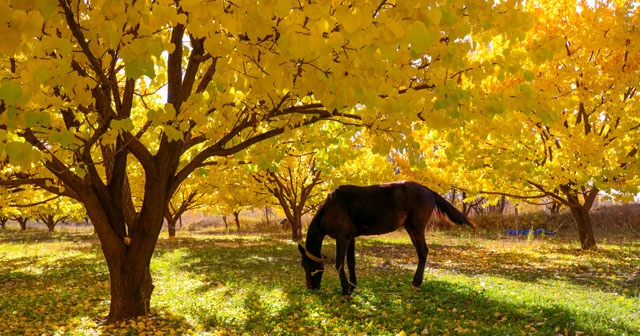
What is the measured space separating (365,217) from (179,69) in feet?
15.3

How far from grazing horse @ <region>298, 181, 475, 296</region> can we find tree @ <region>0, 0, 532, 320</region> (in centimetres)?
241

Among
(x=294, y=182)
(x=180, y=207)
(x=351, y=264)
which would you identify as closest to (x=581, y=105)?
(x=351, y=264)

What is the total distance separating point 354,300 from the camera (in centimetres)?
855

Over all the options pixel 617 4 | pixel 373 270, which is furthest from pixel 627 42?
pixel 373 270

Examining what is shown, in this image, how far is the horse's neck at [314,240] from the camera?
930 centimetres

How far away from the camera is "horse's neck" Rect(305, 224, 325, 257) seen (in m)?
9.30

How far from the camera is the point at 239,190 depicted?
2458 centimetres

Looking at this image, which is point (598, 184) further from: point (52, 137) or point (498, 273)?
point (52, 137)

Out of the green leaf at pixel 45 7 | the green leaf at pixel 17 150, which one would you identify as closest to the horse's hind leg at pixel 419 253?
the green leaf at pixel 17 150

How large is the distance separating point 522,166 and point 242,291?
991 cm

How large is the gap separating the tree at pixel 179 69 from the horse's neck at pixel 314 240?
2.71m

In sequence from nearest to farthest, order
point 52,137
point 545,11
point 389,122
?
point 52,137
point 389,122
point 545,11

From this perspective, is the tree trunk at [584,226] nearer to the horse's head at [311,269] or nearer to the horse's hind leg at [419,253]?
the horse's hind leg at [419,253]

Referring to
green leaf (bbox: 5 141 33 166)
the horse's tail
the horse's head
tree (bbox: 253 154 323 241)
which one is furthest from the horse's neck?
tree (bbox: 253 154 323 241)
